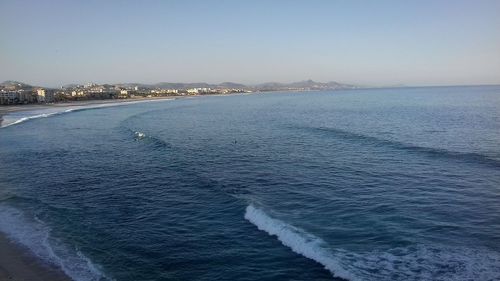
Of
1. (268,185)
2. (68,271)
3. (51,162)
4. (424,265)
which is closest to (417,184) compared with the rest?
(268,185)

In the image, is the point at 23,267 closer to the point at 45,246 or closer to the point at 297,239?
the point at 45,246

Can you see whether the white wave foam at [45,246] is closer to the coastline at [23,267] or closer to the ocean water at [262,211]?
the ocean water at [262,211]

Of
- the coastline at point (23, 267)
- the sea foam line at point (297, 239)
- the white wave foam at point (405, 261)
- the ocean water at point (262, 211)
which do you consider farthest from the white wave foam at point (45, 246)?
the white wave foam at point (405, 261)

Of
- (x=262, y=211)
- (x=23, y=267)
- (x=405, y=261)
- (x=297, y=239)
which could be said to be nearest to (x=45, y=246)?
(x=23, y=267)

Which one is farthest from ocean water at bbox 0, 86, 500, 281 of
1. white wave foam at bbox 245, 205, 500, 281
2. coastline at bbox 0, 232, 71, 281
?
coastline at bbox 0, 232, 71, 281

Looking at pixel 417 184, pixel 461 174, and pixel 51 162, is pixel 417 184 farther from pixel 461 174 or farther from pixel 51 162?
pixel 51 162

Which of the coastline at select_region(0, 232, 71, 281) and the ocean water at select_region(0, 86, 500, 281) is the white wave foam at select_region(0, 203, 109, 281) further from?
the coastline at select_region(0, 232, 71, 281)
